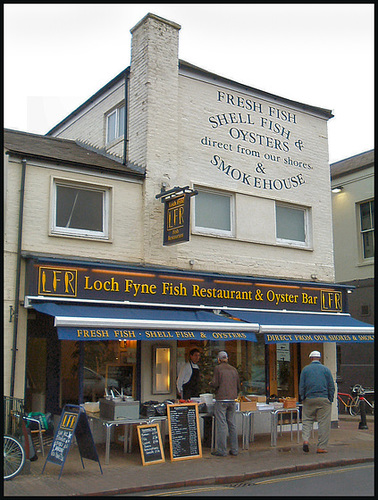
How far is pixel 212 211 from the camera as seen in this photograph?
45.7 ft

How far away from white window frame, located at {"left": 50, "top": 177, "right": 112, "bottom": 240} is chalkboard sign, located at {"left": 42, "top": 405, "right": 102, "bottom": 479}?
392 centimetres

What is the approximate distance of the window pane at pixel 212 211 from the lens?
45.0ft

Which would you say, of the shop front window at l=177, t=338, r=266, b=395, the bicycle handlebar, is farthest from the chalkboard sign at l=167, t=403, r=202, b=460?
the bicycle handlebar

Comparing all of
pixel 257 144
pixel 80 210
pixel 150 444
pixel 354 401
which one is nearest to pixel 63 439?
pixel 150 444

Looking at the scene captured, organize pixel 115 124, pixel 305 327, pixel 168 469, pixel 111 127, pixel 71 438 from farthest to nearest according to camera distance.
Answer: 1. pixel 111 127
2. pixel 115 124
3. pixel 305 327
4. pixel 168 469
5. pixel 71 438

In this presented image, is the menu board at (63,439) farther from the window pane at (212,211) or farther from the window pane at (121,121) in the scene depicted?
the window pane at (121,121)

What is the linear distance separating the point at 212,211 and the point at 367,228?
8.34m

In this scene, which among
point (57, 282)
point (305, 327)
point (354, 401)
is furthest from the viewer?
point (354, 401)

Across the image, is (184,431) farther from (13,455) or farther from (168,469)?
(13,455)

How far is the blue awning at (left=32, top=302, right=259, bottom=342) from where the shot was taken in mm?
10000

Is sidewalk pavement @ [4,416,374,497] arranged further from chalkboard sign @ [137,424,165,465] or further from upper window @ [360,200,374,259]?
upper window @ [360,200,374,259]

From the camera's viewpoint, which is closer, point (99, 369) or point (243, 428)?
point (243, 428)

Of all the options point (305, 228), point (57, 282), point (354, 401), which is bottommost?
point (354, 401)

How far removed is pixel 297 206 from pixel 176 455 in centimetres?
781
